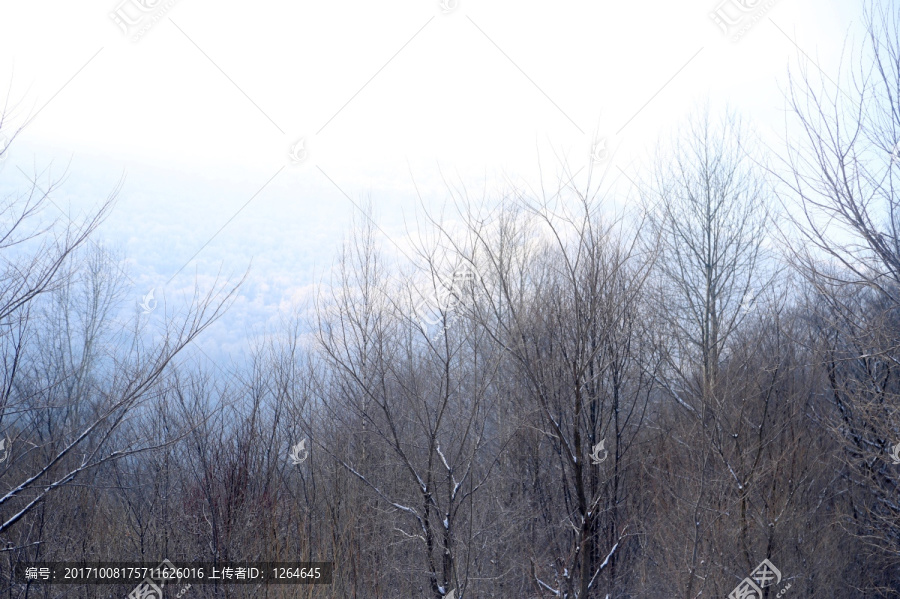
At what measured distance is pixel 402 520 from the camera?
10.0 meters

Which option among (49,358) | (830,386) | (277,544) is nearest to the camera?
(277,544)

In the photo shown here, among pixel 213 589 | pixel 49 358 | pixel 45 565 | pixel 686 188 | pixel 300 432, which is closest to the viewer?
pixel 213 589

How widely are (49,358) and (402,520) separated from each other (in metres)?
14.6

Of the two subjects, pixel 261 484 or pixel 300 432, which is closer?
pixel 261 484

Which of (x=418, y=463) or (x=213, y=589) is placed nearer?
(x=213, y=589)

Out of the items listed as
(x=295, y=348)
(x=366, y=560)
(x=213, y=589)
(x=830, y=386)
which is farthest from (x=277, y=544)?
(x=830, y=386)

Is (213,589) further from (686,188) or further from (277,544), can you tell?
(686,188)

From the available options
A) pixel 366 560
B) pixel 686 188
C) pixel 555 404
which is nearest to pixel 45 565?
pixel 366 560

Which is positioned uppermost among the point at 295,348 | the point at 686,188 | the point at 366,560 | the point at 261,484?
the point at 686,188

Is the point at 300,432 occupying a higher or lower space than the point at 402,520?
higher

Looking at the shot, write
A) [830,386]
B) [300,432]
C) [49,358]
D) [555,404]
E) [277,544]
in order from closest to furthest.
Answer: [555,404] → [277,544] → [300,432] → [830,386] → [49,358]

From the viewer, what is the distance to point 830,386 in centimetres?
1345

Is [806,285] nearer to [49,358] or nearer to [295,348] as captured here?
[295,348]

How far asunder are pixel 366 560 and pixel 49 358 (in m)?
14.4
